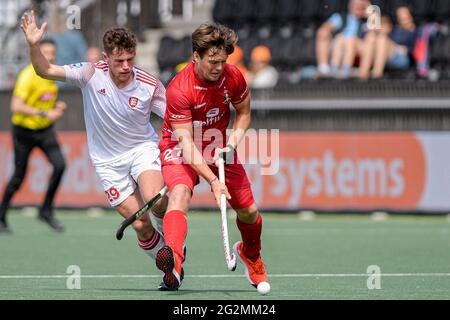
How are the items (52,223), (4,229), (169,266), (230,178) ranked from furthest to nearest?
(52,223)
(4,229)
(230,178)
(169,266)

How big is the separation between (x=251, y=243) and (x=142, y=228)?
0.88m

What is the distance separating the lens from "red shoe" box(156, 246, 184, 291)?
832 cm

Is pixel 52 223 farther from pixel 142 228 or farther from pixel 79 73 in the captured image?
A: pixel 79 73

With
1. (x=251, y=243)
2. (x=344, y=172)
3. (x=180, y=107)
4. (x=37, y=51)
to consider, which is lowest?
(x=344, y=172)

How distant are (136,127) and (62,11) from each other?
1055 cm

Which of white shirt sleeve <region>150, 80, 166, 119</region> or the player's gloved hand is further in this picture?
white shirt sleeve <region>150, 80, 166, 119</region>

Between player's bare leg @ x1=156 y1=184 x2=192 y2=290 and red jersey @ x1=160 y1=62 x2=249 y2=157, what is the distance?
0.42 metres

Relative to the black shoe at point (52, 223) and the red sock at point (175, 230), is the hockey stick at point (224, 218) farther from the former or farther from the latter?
the black shoe at point (52, 223)

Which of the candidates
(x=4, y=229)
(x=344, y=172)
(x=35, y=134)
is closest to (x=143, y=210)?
(x=4, y=229)

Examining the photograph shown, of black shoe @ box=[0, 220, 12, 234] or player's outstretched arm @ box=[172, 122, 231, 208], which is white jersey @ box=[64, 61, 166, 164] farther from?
black shoe @ box=[0, 220, 12, 234]

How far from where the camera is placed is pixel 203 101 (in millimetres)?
8727

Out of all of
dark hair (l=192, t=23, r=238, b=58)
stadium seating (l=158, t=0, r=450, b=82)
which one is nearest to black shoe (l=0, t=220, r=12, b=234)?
stadium seating (l=158, t=0, r=450, b=82)

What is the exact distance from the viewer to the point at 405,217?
53.7ft
